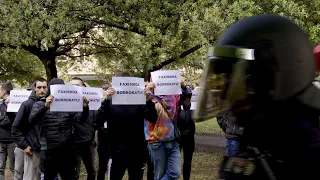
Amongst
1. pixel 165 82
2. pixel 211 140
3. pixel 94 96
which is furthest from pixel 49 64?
pixel 165 82

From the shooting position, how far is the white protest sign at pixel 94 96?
7.30 meters

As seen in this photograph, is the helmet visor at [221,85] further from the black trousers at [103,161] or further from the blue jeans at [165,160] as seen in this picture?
the black trousers at [103,161]

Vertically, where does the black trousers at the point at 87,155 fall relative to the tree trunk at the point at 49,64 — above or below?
below

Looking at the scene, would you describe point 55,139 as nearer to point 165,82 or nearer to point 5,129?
point 165,82

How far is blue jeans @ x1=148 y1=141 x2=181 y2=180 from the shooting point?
6980 mm

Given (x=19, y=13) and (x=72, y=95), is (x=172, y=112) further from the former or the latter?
(x=19, y=13)

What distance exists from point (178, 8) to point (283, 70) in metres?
10.4

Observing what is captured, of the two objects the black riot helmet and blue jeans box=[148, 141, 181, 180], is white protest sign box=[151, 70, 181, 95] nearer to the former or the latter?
blue jeans box=[148, 141, 181, 180]

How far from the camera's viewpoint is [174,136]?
277 inches

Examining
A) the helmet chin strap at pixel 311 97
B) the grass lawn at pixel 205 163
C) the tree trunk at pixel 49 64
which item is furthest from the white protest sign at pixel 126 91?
the tree trunk at pixel 49 64

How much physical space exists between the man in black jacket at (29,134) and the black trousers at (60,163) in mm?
482

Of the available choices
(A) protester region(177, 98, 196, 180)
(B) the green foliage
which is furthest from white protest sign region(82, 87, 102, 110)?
(B) the green foliage

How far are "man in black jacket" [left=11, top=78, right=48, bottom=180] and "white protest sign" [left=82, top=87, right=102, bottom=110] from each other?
63 centimetres

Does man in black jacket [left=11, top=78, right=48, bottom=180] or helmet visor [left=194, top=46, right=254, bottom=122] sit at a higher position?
helmet visor [left=194, top=46, right=254, bottom=122]
